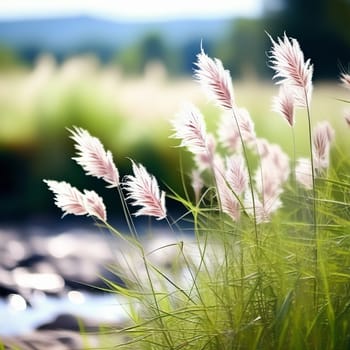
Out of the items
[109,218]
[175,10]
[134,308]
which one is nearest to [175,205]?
[109,218]

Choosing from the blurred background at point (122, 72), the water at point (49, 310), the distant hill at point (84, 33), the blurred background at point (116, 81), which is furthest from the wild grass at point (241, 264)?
the distant hill at point (84, 33)

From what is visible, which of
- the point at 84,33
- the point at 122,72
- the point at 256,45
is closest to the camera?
the point at 256,45

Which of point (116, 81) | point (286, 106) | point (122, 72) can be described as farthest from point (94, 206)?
point (122, 72)

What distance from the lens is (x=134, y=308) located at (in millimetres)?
1264

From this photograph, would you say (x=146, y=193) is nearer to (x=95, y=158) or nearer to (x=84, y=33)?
(x=95, y=158)

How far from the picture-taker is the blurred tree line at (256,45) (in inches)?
195

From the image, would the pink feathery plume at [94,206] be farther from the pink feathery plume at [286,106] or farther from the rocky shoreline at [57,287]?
the pink feathery plume at [286,106]

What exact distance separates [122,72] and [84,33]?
1.35 feet

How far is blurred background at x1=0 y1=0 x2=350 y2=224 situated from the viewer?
15.4 feet

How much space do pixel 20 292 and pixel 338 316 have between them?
1.69 metres

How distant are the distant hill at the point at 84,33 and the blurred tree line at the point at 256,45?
3 centimetres

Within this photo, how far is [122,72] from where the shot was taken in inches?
215

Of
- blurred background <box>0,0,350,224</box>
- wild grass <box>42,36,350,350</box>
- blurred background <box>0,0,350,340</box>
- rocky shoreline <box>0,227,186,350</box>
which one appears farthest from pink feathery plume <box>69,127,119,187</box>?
blurred background <box>0,0,350,224</box>

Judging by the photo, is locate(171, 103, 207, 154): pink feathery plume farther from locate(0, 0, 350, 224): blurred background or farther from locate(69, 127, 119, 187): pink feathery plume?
locate(0, 0, 350, 224): blurred background
